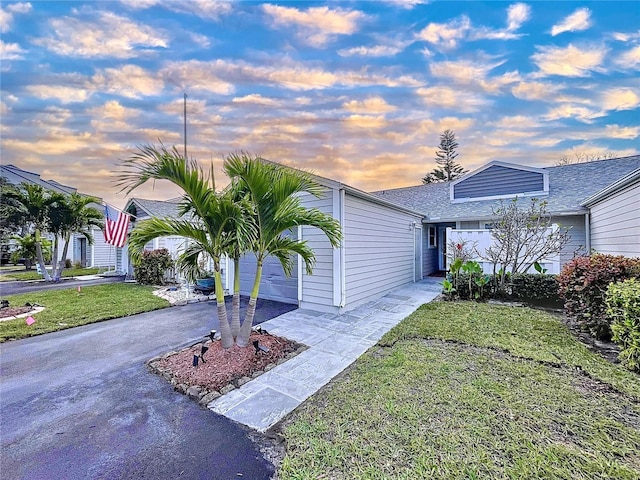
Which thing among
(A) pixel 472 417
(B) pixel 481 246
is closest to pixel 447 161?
(B) pixel 481 246

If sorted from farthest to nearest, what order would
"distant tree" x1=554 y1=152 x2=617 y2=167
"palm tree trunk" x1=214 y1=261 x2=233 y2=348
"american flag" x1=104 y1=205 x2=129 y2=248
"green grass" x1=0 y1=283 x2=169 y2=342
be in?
"distant tree" x1=554 y1=152 x2=617 y2=167 < "american flag" x1=104 y1=205 x2=129 y2=248 < "green grass" x1=0 y1=283 x2=169 y2=342 < "palm tree trunk" x1=214 y1=261 x2=233 y2=348

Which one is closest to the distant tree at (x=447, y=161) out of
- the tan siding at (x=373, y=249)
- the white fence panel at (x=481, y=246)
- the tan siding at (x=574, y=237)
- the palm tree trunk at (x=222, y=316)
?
the tan siding at (x=574, y=237)

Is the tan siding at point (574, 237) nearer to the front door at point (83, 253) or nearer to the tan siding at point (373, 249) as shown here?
the tan siding at point (373, 249)

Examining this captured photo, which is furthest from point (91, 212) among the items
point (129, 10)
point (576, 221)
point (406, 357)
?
point (576, 221)

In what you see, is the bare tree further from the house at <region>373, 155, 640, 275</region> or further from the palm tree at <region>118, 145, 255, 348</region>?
the palm tree at <region>118, 145, 255, 348</region>

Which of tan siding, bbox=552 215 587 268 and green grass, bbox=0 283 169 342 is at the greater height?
tan siding, bbox=552 215 587 268

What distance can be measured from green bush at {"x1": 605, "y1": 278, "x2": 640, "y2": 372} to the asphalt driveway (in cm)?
456

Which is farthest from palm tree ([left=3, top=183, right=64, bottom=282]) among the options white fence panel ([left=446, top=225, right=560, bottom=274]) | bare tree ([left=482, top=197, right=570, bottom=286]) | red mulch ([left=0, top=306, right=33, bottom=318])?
bare tree ([left=482, top=197, right=570, bottom=286])

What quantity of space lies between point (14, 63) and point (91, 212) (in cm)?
905

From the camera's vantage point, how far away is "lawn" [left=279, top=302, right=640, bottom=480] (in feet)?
6.96

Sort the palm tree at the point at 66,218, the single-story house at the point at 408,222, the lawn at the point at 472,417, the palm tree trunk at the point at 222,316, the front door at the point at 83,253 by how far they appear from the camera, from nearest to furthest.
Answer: the lawn at the point at 472,417, the palm tree trunk at the point at 222,316, the single-story house at the point at 408,222, the palm tree at the point at 66,218, the front door at the point at 83,253

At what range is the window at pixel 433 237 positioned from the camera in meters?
14.1

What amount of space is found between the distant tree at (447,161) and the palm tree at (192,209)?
31.4 metres

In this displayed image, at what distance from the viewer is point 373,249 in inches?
316
